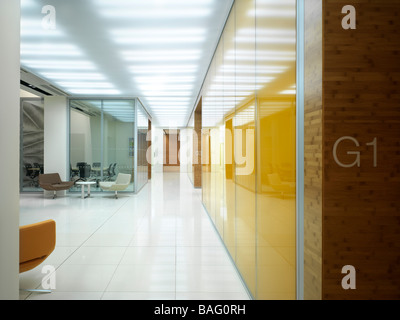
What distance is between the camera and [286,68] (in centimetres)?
209

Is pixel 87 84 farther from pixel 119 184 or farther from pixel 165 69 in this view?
pixel 119 184

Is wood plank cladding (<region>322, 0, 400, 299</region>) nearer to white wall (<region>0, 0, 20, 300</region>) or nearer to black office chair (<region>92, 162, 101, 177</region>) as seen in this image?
white wall (<region>0, 0, 20, 300</region>)

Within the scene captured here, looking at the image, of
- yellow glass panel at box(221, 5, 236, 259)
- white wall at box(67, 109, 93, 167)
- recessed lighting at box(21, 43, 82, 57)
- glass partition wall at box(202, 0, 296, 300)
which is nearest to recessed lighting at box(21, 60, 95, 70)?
recessed lighting at box(21, 43, 82, 57)

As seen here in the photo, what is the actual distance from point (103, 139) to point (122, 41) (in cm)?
664

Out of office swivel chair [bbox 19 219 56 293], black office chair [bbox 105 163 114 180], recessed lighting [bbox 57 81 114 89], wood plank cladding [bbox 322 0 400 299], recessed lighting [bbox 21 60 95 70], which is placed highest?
recessed lighting [bbox 57 81 114 89]

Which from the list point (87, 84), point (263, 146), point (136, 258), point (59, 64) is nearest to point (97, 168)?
point (87, 84)

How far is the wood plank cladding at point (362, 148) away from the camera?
5.04 ft

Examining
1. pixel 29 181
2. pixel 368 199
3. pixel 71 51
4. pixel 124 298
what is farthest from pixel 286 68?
pixel 29 181

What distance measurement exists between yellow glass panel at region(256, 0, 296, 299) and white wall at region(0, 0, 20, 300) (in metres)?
2.21

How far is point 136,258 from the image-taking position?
4.21 m

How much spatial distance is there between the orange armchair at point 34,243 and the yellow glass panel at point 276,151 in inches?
105

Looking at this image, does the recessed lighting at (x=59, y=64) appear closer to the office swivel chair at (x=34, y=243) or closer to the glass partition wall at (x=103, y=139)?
the glass partition wall at (x=103, y=139)

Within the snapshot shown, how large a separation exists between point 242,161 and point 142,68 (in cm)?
520

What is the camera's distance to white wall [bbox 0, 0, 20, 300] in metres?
2.12
